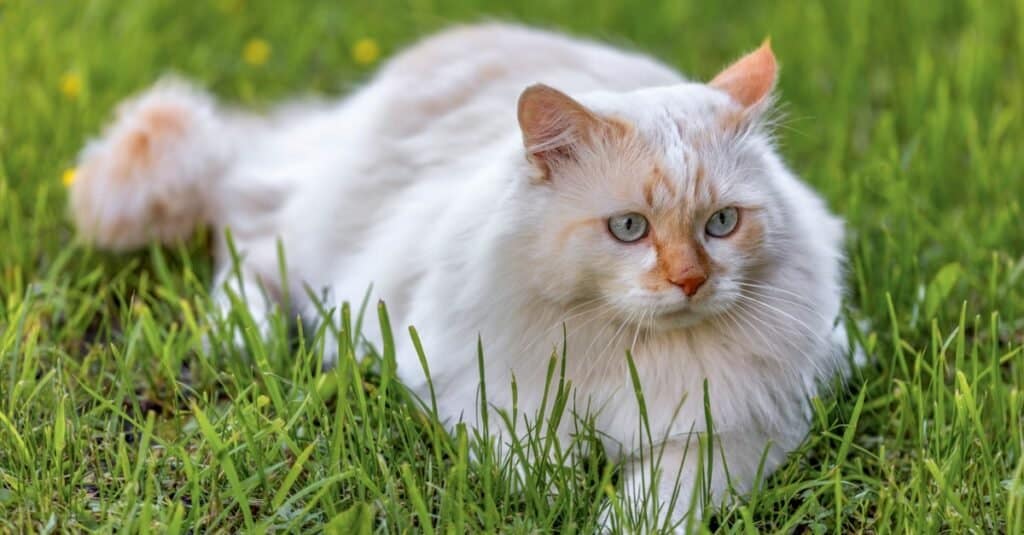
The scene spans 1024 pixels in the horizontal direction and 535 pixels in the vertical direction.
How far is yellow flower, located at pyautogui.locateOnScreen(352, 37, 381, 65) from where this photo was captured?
4.36 m

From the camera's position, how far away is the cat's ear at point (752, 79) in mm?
2305

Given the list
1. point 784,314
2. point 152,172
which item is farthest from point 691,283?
point 152,172

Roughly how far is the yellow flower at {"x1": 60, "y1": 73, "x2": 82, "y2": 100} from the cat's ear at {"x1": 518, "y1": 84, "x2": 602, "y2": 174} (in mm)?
2140

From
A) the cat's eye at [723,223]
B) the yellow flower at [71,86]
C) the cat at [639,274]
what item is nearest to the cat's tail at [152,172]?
the yellow flower at [71,86]

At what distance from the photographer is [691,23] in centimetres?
470

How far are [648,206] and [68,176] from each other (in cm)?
190

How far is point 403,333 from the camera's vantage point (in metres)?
2.61

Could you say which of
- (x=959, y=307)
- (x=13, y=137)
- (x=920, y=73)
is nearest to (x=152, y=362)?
(x=13, y=137)

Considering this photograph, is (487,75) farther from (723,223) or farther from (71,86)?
(71,86)

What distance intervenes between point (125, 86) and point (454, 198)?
186 centimetres

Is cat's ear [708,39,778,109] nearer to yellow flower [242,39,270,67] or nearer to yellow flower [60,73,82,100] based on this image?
yellow flower [60,73,82,100]

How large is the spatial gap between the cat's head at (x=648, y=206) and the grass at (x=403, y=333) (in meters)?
0.32

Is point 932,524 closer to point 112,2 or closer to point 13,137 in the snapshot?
point 13,137

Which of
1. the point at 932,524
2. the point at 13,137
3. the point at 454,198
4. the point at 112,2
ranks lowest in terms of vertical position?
the point at 932,524
